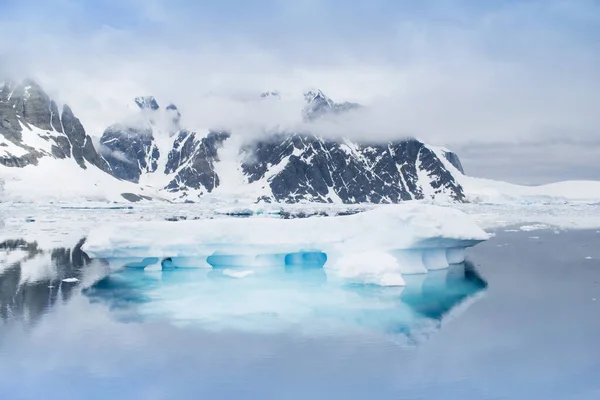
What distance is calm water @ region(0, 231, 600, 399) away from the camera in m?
9.27

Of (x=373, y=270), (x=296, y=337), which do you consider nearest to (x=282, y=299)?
(x=373, y=270)

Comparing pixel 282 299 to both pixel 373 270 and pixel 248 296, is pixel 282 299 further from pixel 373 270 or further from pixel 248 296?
pixel 373 270

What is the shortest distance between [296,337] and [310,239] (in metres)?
8.69

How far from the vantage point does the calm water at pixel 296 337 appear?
9.27m

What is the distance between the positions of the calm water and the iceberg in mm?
1105

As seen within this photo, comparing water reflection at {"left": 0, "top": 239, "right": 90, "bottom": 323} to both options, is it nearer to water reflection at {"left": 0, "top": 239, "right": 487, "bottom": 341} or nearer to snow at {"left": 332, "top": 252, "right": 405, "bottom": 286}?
water reflection at {"left": 0, "top": 239, "right": 487, "bottom": 341}

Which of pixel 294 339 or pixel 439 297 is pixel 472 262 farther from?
pixel 294 339

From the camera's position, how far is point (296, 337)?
A: 1188 cm

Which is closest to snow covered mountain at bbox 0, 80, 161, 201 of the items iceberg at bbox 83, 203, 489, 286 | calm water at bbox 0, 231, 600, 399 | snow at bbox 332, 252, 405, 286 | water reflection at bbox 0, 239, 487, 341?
iceberg at bbox 83, 203, 489, 286

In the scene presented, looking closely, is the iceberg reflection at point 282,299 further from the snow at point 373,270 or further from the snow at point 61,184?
the snow at point 61,184

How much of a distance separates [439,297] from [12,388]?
37.6 ft

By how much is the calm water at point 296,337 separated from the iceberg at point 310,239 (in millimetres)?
1105

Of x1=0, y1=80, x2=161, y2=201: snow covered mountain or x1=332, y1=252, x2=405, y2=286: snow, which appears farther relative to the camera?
x1=0, y1=80, x2=161, y2=201: snow covered mountain

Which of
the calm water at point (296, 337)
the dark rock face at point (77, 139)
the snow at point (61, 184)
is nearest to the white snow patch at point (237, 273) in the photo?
the calm water at point (296, 337)
